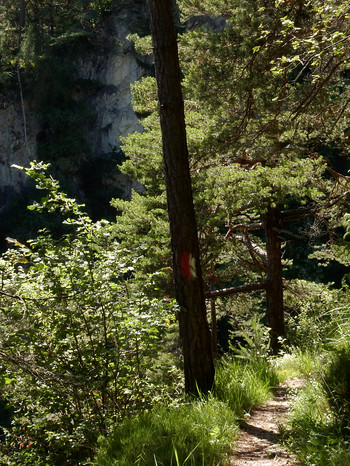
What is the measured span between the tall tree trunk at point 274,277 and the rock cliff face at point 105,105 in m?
16.2

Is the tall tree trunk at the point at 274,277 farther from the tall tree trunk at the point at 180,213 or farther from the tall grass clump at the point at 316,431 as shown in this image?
the tall grass clump at the point at 316,431

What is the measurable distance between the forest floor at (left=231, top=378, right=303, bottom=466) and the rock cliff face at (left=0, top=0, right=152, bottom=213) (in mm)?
20624

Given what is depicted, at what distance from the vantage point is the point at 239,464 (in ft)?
9.36

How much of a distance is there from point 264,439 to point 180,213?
1.90m

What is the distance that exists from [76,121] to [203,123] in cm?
1773

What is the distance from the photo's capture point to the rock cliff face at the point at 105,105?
23.1 m

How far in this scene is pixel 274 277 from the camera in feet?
28.6

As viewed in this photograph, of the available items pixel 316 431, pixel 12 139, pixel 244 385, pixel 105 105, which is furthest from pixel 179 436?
pixel 105 105

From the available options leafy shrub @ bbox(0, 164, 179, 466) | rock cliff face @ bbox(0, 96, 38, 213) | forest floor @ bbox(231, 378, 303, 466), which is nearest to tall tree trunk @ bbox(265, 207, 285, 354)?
forest floor @ bbox(231, 378, 303, 466)

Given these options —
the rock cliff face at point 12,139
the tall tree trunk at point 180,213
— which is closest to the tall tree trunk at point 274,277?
the tall tree trunk at point 180,213

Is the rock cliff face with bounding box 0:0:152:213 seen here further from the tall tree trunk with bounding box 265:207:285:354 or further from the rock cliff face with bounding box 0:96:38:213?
the tall tree trunk with bounding box 265:207:285:354

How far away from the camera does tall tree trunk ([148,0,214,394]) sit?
159 inches

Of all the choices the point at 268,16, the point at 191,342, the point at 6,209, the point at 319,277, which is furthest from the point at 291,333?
the point at 6,209

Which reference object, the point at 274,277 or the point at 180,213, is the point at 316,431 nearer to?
the point at 180,213
